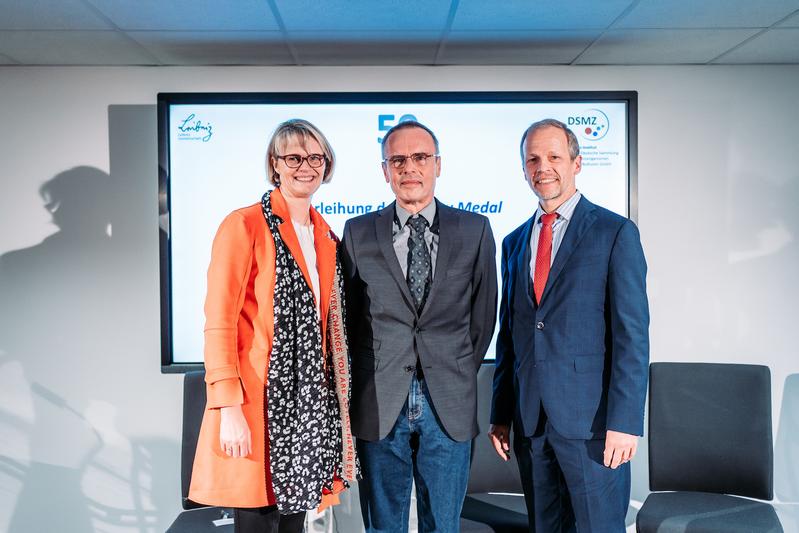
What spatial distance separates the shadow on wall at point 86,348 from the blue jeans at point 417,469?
1.61 metres

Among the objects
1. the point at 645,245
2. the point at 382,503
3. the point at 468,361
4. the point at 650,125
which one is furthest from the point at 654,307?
the point at 382,503

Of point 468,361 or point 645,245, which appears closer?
point 468,361

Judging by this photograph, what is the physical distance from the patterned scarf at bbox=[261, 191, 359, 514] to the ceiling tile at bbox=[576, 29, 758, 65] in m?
1.87

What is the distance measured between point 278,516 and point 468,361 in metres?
0.72

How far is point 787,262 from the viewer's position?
2.97 metres

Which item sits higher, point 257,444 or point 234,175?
point 234,175

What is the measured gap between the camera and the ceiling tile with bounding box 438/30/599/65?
8.29 ft

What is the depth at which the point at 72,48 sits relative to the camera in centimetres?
262

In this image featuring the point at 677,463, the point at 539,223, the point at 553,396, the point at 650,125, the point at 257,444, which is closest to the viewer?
the point at 257,444

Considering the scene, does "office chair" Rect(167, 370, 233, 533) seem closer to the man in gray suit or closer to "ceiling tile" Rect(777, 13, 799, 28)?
the man in gray suit

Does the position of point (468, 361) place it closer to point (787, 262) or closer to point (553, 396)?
point (553, 396)

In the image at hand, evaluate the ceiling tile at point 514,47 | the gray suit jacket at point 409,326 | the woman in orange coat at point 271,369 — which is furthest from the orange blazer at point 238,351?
the ceiling tile at point 514,47

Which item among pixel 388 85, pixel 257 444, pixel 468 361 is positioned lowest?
pixel 257 444

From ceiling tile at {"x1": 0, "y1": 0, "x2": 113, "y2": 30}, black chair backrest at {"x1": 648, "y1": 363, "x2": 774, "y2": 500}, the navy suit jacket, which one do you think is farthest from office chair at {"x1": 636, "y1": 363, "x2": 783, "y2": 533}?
ceiling tile at {"x1": 0, "y1": 0, "x2": 113, "y2": 30}
